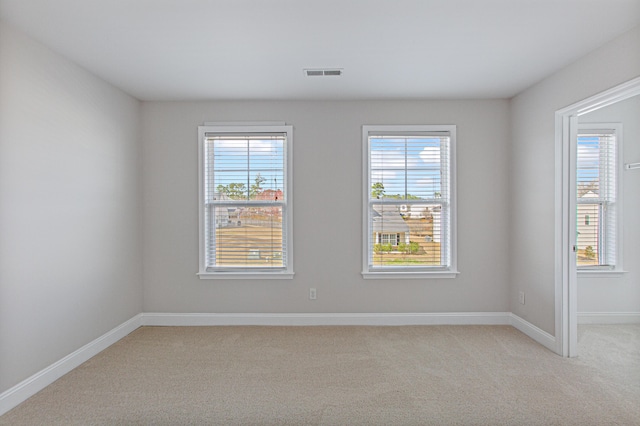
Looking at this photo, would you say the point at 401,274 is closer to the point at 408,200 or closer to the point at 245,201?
the point at 408,200

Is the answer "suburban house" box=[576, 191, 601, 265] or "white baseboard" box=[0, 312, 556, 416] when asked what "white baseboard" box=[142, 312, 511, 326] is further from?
"suburban house" box=[576, 191, 601, 265]

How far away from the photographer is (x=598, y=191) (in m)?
4.16

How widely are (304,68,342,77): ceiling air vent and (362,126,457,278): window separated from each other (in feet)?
3.13

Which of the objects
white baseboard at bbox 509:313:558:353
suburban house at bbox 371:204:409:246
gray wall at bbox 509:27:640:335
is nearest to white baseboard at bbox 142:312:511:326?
white baseboard at bbox 509:313:558:353

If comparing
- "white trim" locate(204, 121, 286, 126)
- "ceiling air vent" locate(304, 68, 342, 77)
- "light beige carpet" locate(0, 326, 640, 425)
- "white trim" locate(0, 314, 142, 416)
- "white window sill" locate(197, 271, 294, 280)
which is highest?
"ceiling air vent" locate(304, 68, 342, 77)

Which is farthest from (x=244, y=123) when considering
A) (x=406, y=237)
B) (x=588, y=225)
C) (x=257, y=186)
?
(x=588, y=225)

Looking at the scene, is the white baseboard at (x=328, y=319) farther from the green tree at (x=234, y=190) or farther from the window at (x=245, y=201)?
the green tree at (x=234, y=190)

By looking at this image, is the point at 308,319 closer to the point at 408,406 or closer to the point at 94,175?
the point at 408,406

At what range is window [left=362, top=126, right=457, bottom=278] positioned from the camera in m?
4.18

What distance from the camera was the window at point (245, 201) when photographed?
4.18m

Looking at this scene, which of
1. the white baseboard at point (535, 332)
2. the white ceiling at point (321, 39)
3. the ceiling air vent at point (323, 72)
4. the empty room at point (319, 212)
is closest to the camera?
the white ceiling at point (321, 39)

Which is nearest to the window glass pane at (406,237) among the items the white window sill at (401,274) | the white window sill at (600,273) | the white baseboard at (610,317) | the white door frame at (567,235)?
the white window sill at (401,274)

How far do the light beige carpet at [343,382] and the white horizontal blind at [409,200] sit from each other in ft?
2.98

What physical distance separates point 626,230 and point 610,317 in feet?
3.31
